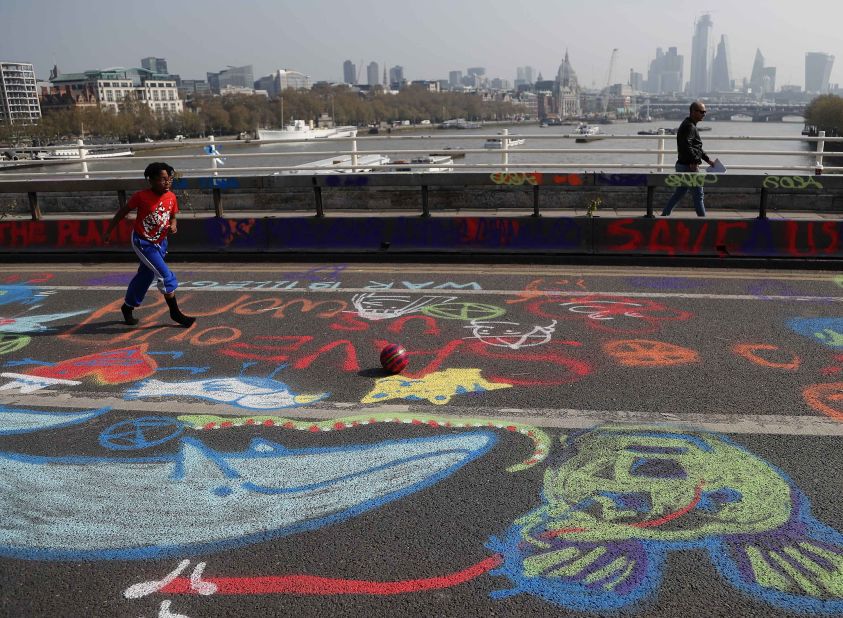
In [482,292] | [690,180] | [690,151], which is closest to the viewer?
[482,292]

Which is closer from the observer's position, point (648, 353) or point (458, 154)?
point (648, 353)

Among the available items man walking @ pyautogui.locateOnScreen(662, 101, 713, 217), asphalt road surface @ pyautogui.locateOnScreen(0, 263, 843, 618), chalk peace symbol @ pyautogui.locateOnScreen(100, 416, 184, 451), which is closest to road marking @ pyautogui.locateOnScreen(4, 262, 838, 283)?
asphalt road surface @ pyautogui.locateOnScreen(0, 263, 843, 618)

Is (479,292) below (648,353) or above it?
above

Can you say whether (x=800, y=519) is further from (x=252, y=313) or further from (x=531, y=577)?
(x=252, y=313)

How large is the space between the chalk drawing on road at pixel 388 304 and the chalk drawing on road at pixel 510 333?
91 cm

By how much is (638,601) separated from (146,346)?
17.9ft

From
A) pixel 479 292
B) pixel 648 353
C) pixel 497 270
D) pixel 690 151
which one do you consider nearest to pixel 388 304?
pixel 479 292

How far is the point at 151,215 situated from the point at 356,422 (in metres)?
3.98

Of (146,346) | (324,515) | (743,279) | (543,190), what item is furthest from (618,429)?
(543,190)

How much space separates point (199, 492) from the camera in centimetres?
433

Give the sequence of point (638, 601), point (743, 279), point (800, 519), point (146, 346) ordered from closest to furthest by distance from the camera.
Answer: point (638, 601)
point (800, 519)
point (146, 346)
point (743, 279)

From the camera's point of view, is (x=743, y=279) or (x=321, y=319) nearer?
(x=321, y=319)

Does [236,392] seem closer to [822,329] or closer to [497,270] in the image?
[497,270]

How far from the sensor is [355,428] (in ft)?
17.0
